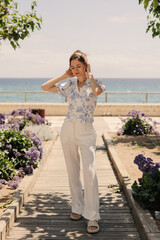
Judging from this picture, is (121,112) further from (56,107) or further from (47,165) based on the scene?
(47,165)

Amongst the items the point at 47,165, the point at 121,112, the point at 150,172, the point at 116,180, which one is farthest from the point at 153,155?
the point at 121,112

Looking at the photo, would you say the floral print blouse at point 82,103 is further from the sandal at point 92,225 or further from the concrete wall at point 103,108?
the concrete wall at point 103,108

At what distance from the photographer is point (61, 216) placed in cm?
439

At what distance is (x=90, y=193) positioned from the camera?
3.83 meters

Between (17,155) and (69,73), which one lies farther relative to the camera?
(17,155)

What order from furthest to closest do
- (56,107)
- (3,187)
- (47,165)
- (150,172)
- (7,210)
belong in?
1. (56,107)
2. (47,165)
3. (3,187)
4. (150,172)
5. (7,210)

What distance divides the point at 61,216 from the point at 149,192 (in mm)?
1202

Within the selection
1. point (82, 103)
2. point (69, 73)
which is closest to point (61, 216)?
point (82, 103)

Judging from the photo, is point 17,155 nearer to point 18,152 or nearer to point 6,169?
point 18,152

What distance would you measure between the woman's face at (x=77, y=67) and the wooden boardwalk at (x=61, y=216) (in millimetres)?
1863

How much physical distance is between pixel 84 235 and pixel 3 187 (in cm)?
197

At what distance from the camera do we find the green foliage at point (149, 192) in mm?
4137

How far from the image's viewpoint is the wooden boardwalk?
3.85m

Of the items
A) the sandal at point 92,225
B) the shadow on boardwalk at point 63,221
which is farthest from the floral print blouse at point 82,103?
the shadow on boardwalk at point 63,221
